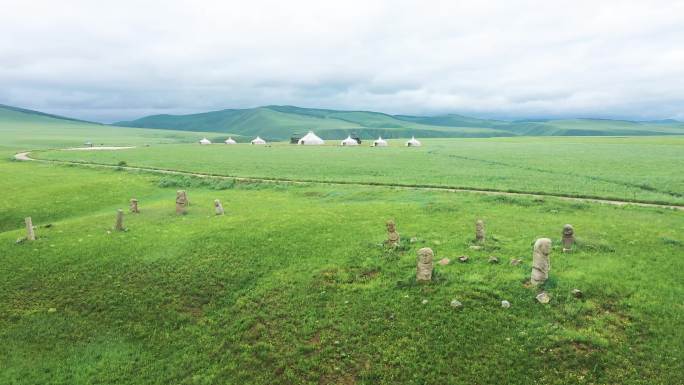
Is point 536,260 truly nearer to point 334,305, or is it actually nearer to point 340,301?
point 340,301

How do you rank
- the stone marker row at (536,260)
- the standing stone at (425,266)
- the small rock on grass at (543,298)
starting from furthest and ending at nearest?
the standing stone at (425,266) < the stone marker row at (536,260) < the small rock on grass at (543,298)

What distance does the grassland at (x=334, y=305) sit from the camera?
1467 cm

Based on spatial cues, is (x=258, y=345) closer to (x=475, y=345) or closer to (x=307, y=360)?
(x=307, y=360)

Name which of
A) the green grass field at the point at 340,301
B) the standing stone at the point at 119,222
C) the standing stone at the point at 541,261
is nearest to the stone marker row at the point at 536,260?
the standing stone at the point at 541,261

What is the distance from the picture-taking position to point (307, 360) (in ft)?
50.7

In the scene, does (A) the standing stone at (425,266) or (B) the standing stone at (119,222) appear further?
(B) the standing stone at (119,222)

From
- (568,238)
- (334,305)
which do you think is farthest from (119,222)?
(568,238)

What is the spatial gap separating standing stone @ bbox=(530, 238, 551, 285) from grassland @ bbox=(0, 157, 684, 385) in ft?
2.20

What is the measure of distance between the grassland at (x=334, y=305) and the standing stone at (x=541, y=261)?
26.4 inches

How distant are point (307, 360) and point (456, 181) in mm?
35578

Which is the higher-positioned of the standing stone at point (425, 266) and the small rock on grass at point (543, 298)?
the standing stone at point (425, 266)

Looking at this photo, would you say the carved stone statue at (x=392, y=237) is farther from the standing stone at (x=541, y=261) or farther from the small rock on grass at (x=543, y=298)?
the small rock on grass at (x=543, y=298)

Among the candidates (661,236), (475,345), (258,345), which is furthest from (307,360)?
(661,236)

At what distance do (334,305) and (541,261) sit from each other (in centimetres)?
915
